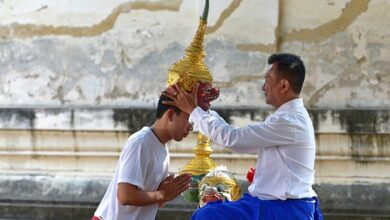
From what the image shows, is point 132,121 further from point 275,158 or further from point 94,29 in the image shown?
point 275,158

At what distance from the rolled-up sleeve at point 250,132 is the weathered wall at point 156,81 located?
82.1 inches

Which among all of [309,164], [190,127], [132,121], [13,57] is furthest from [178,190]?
[13,57]

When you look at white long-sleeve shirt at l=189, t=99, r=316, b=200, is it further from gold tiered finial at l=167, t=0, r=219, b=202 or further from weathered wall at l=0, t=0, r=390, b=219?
weathered wall at l=0, t=0, r=390, b=219

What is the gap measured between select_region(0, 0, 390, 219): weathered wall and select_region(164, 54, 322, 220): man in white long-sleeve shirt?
2.01 m

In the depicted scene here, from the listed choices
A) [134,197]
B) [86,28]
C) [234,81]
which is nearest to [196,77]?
[134,197]

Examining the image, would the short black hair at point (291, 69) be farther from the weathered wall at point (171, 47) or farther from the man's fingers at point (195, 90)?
the weathered wall at point (171, 47)

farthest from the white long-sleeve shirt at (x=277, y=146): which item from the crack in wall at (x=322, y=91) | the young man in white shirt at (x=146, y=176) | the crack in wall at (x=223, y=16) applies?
the crack in wall at (x=223, y=16)

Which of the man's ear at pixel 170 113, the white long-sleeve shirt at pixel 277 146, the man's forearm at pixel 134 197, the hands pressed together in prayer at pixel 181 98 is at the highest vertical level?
the hands pressed together in prayer at pixel 181 98

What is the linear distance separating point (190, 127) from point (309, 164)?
0.54 m

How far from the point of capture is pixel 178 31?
5438mm

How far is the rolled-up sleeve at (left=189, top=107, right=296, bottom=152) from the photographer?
9.79 ft

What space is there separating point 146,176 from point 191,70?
59 centimetres

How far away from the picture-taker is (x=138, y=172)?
286 cm

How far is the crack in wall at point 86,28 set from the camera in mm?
5477
